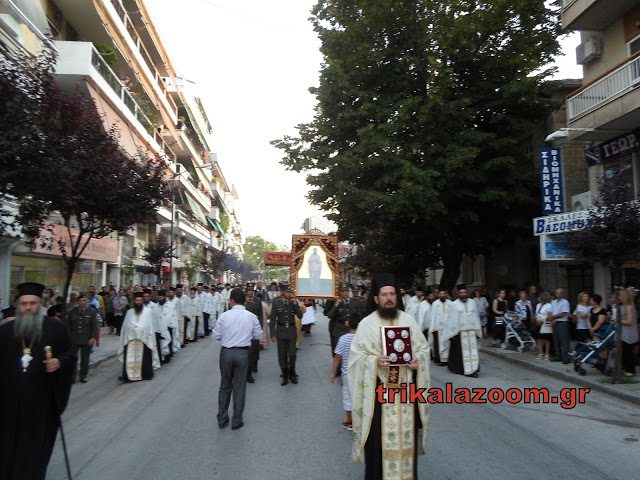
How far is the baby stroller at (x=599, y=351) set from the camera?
10.2 m

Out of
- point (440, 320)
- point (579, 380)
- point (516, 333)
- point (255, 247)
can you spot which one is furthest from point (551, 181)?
point (255, 247)

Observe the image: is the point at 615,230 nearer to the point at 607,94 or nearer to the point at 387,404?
the point at 607,94

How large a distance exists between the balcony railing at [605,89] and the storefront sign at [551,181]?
4.09 ft

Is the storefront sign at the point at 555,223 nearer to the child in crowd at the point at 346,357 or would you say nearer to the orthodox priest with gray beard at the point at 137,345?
the child in crowd at the point at 346,357

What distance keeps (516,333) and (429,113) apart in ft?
24.1

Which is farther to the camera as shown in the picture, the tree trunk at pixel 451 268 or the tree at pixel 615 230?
→ the tree trunk at pixel 451 268

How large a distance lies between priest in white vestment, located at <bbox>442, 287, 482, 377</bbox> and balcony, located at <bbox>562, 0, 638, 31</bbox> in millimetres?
9442

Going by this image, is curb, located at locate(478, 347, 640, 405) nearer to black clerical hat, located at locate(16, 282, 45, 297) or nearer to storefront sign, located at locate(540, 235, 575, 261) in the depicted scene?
storefront sign, located at locate(540, 235, 575, 261)

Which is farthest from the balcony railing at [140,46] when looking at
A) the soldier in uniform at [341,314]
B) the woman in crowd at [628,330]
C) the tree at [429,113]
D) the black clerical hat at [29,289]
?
the woman in crowd at [628,330]

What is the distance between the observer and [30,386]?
4.22 m

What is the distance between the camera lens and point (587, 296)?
1165 centimetres

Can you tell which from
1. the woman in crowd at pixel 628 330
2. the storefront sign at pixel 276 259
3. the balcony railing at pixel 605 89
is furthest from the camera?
the storefront sign at pixel 276 259

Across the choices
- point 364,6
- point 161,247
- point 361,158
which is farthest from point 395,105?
point 161,247

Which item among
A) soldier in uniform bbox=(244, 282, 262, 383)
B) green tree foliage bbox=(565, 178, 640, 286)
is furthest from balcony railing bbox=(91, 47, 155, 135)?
green tree foliage bbox=(565, 178, 640, 286)
